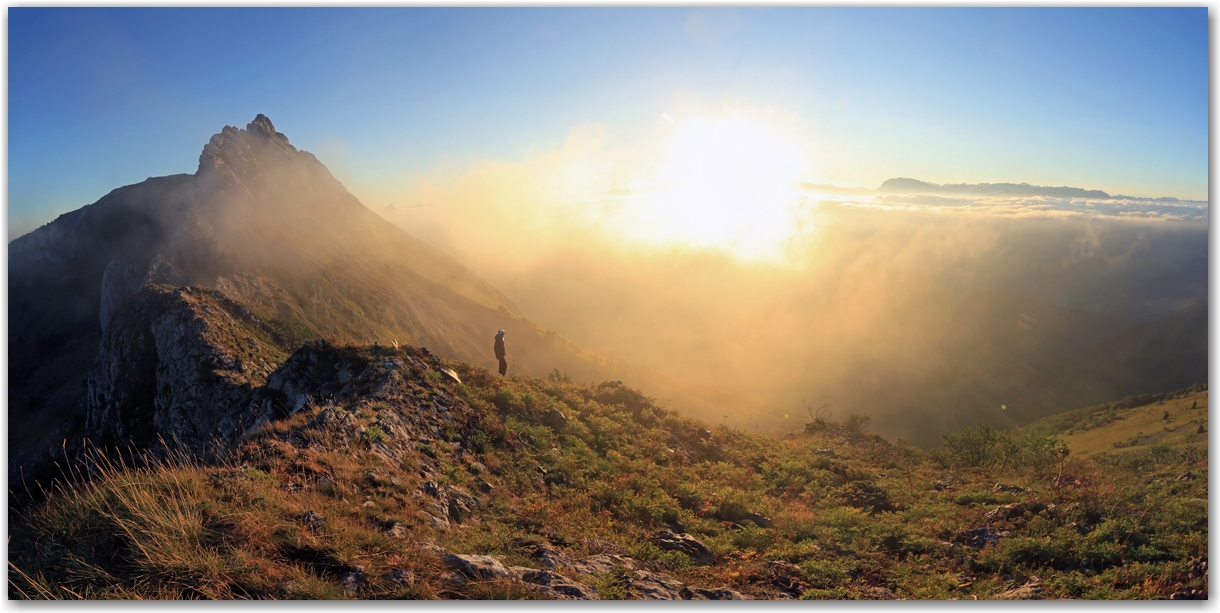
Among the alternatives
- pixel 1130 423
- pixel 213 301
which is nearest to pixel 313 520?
pixel 213 301

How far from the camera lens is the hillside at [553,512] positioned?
20.7 ft

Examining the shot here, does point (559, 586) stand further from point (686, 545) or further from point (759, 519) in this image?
point (759, 519)

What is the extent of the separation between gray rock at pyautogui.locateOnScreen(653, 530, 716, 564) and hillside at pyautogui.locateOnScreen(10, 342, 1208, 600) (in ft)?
0.19

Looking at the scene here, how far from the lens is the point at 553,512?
452 inches

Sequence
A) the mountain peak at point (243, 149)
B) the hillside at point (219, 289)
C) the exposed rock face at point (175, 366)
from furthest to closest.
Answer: the mountain peak at point (243, 149), the hillside at point (219, 289), the exposed rock face at point (175, 366)

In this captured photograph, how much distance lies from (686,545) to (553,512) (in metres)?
2.97

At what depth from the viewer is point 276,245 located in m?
74.9

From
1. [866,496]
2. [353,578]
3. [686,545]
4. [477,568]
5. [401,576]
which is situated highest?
[353,578]

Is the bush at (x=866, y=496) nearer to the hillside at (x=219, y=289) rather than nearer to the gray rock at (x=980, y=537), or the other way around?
the gray rock at (x=980, y=537)

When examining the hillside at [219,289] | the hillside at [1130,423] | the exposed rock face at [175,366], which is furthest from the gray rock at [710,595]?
the hillside at [1130,423]

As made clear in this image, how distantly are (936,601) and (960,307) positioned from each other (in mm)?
200140

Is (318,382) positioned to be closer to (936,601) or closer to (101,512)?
(101,512)

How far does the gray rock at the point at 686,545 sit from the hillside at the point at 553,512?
0.06 m

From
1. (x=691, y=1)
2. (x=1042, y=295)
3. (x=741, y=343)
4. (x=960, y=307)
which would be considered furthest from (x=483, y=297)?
(x=1042, y=295)
